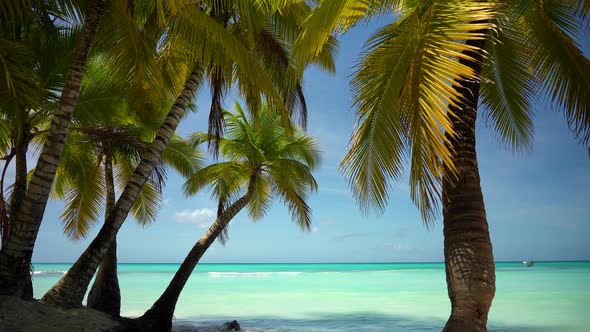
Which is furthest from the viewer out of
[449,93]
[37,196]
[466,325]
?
[37,196]

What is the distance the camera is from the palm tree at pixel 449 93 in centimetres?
351

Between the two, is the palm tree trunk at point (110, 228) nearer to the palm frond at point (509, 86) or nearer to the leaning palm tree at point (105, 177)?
the leaning palm tree at point (105, 177)

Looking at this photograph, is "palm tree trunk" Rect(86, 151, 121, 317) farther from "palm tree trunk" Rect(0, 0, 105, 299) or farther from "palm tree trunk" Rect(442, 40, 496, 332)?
"palm tree trunk" Rect(442, 40, 496, 332)

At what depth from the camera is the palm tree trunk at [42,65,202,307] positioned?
22.4 ft

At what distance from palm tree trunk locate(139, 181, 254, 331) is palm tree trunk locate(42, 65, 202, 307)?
161 cm

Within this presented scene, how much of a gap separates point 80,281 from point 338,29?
5212 mm

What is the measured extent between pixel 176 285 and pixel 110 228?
2224 mm

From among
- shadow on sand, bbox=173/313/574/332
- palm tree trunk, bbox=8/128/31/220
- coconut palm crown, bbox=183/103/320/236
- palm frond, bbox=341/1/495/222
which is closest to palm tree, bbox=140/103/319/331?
coconut palm crown, bbox=183/103/320/236

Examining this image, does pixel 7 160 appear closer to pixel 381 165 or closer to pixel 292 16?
pixel 292 16

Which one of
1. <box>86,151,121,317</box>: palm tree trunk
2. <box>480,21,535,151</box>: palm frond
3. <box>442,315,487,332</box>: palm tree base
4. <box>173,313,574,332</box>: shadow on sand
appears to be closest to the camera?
<box>442,315,487,332</box>: palm tree base

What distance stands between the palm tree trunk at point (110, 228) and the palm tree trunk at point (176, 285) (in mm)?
1613

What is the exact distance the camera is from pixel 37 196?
6371 mm

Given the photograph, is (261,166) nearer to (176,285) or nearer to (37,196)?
(176,285)

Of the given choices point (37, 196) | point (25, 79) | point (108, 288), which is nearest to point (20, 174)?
point (37, 196)
